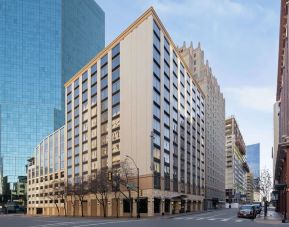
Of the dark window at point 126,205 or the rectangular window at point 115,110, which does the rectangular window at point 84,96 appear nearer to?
the rectangular window at point 115,110

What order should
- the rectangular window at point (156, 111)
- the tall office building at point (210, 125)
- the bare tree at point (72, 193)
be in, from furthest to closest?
1. the tall office building at point (210, 125)
2. the bare tree at point (72, 193)
3. the rectangular window at point (156, 111)

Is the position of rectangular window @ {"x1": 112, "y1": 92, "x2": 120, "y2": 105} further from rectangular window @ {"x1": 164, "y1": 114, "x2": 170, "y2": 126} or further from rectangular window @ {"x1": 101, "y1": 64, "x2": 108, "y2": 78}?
rectangular window @ {"x1": 164, "y1": 114, "x2": 170, "y2": 126}

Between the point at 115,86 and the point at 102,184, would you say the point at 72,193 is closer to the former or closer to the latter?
the point at 102,184

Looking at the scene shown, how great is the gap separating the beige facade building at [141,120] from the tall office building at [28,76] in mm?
75708

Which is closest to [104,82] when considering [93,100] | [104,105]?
[104,105]

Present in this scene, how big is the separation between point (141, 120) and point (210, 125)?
215 ft

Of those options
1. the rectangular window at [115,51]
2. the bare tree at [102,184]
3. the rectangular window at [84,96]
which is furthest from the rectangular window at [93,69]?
the bare tree at [102,184]

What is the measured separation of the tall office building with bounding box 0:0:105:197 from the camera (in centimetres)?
17875

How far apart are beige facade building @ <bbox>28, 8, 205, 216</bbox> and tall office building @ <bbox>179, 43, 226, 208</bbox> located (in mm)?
22258

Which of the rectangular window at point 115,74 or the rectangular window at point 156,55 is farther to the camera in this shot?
the rectangular window at point 115,74

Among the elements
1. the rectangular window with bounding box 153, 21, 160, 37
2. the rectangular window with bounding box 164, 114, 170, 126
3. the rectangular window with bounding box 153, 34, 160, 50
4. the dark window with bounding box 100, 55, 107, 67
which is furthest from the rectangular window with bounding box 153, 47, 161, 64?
the dark window with bounding box 100, 55, 107, 67

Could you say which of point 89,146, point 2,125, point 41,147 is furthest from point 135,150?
point 2,125

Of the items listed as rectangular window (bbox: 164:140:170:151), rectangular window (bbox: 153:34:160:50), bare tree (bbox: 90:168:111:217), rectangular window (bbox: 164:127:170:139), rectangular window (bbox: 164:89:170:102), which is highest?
rectangular window (bbox: 153:34:160:50)

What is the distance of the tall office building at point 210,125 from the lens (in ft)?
435
